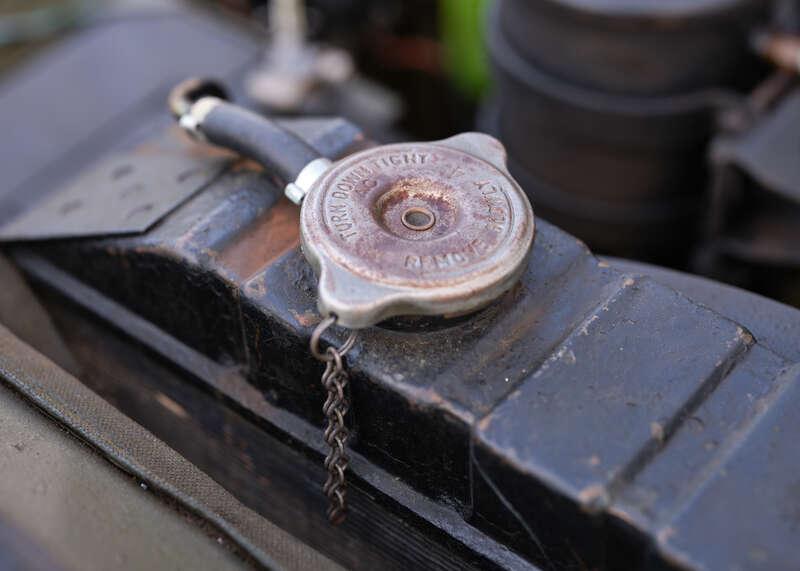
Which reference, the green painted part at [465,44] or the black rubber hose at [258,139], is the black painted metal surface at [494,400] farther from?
the green painted part at [465,44]

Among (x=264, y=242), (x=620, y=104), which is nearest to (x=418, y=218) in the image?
(x=264, y=242)

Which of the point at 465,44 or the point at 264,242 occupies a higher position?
the point at 264,242

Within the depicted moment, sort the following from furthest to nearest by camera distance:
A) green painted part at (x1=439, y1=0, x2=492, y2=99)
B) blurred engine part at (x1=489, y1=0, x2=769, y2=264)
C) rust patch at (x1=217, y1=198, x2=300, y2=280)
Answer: green painted part at (x1=439, y1=0, x2=492, y2=99) < blurred engine part at (x1=489, y1=0, x2=769, y2=264) < rust patch at (x1=217, y1=198, x2=300, y2=280)

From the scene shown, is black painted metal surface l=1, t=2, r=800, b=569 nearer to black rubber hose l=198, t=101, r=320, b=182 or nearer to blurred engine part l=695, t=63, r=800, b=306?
black rubber hose l=198, t=101, r=320, b=182

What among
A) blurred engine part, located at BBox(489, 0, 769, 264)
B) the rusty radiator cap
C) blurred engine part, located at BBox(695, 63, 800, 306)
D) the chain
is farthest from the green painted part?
the chain

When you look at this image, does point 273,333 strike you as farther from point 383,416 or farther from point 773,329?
point 773,329

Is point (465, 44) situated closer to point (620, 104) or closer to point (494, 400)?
point (620, 104)
